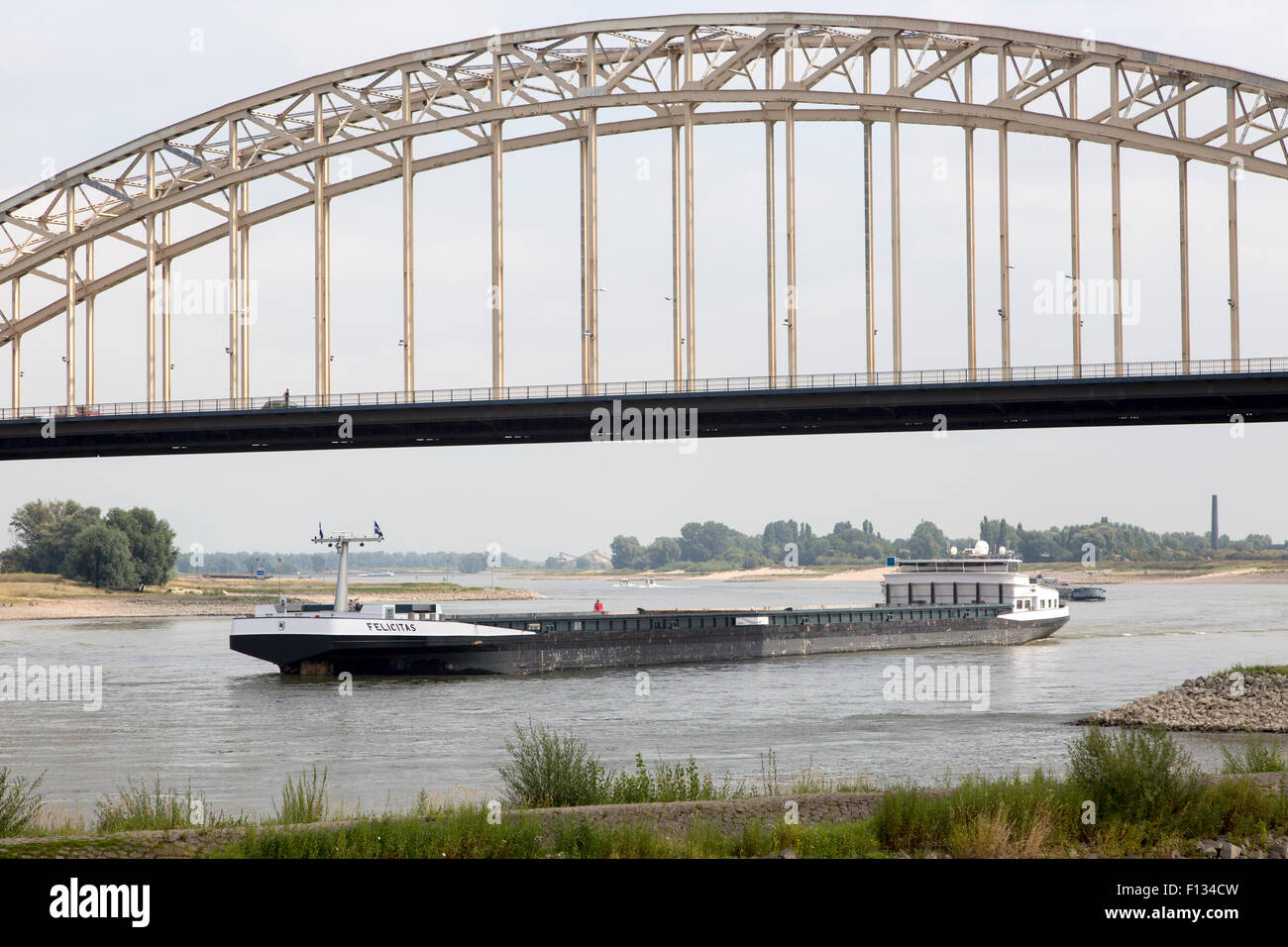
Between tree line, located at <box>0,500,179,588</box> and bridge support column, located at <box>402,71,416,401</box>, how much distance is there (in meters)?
72.1

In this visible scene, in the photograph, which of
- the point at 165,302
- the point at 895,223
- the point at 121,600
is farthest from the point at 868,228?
the point at 121,600

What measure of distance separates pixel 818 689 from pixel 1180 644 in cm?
2673

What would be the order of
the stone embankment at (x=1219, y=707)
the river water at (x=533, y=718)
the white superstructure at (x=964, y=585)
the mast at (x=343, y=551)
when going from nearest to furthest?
the river water at (x=533, y=718)
the stone embankment at (x=1219, y=707)
the mast at (x=343, y=551)
the white superstructure at (x=964, y=585)

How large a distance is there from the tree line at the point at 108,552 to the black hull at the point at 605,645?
266 feet

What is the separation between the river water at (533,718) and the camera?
22.9m

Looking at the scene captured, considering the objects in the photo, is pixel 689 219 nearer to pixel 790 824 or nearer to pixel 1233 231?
pixel 1233 231

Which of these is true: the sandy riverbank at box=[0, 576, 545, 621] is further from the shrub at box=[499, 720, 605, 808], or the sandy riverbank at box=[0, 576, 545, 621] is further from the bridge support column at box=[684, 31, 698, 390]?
→ the shrub at box=[499, 720, 605, 808]

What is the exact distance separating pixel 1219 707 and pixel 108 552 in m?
107

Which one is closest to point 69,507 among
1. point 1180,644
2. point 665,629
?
point 665,629

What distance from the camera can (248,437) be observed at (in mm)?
53406

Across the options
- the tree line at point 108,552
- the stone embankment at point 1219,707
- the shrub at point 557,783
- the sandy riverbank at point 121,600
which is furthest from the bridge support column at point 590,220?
the tree line at point 108,552

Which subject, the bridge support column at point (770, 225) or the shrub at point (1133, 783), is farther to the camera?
the bridge support column at point (770, 225)

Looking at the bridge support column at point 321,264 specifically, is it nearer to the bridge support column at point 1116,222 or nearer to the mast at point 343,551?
the mast at point 343,551

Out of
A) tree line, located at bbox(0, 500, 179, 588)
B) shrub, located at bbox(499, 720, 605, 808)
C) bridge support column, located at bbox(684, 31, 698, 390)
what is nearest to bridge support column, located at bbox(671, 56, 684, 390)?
bridge support column, located at bbox(684, 31, 698, 390)
